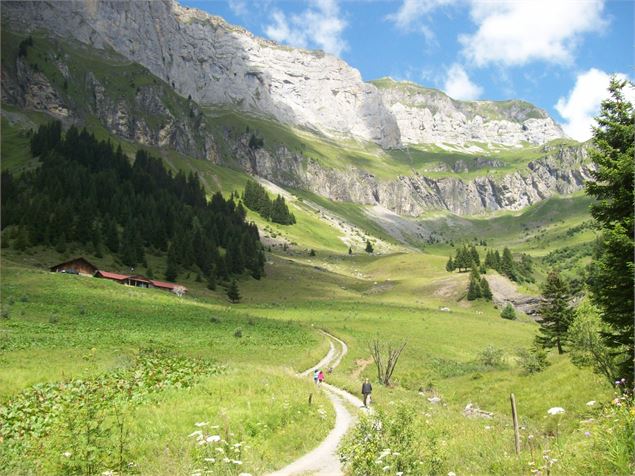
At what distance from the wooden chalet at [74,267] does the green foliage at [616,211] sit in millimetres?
85811

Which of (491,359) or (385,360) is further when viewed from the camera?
(491,359)

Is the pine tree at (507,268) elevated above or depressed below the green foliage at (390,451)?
above

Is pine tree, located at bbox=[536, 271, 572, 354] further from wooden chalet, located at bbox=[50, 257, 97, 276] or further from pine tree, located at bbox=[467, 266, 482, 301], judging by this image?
wooden chalet, located at bbox=[50, 257, 97, 276]

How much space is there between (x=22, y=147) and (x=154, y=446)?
174 metres

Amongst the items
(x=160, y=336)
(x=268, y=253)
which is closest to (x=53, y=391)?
(x=160, y=336)

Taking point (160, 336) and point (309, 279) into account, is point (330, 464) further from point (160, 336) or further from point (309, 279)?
point (309, 279)

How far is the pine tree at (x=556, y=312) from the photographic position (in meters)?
52.2

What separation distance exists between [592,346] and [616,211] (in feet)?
39.7

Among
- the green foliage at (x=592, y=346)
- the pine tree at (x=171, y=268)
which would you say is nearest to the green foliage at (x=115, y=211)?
the pine tree at (x=171, y=268)

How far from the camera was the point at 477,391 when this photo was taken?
38.5m

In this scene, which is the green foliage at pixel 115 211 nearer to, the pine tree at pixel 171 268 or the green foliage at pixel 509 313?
the pine tree at pixel 171 268

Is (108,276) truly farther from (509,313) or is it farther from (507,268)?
(507,268)

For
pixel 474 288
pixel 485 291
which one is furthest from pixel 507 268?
pixel 474 288

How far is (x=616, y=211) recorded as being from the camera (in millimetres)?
20891
